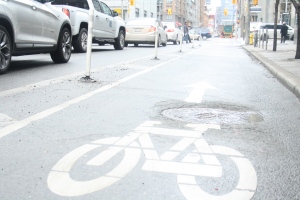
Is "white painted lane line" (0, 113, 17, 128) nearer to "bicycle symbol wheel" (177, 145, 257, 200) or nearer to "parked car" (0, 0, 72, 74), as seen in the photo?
"bicycle symbol wheel" (177, 145, 257, 200)

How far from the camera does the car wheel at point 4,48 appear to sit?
7.21 meters

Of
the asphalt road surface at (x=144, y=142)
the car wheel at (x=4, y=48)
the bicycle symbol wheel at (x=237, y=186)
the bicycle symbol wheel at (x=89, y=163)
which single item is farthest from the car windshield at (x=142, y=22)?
the bicycle symbol wheel at (x=237, y=186)

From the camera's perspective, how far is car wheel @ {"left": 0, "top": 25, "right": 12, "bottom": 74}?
7211mm

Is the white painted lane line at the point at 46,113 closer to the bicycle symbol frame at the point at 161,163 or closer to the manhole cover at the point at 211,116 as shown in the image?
the bicycle symbol frame at the point at 161,163

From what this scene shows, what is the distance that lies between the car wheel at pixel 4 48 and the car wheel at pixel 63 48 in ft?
7.30

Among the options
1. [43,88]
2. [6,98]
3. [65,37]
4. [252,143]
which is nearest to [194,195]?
[252,143]

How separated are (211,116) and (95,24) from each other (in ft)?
35.9

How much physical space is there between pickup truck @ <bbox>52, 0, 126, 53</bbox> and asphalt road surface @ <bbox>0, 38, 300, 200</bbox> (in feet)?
22.6

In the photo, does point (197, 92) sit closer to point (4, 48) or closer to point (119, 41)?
point (4, 48)

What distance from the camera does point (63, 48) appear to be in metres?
9.91

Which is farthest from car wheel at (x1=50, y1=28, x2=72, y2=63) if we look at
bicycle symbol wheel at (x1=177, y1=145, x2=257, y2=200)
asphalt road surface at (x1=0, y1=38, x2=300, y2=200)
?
bicycle symbol wheel at (x1=177, y1=145, x2=257, y2=200)

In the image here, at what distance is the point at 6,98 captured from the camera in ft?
18.1

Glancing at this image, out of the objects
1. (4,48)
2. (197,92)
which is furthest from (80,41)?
(197,92)

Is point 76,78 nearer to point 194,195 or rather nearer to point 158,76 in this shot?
point 158,76
